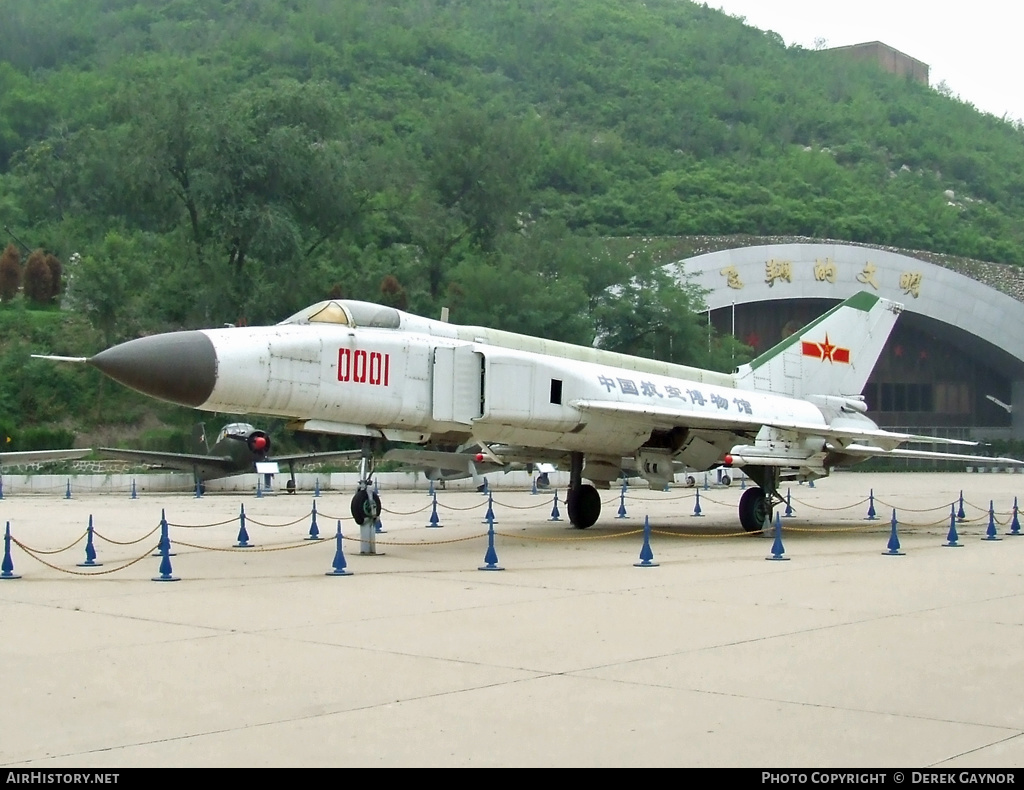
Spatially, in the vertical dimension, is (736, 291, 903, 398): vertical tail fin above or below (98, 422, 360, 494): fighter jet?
above

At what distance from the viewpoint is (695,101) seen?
328 ft

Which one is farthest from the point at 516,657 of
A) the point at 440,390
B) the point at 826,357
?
the point at 826,357

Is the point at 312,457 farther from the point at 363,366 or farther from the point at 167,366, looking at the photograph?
the point at 167,366

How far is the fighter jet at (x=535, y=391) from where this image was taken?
1220 cm

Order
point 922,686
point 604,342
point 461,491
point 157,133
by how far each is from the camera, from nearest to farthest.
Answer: point 922,686 < point 461,491 < point 157,133 < point 604,342

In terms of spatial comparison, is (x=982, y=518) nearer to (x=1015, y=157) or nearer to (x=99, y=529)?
(x=99, y=529)

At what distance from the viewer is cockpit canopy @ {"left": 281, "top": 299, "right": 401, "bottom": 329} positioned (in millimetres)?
13344

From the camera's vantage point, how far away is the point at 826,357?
64.2 ft

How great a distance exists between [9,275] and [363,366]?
122 feet

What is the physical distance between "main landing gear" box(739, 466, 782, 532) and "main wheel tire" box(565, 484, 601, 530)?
2257mm

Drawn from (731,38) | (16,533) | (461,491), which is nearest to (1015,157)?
(731,38)

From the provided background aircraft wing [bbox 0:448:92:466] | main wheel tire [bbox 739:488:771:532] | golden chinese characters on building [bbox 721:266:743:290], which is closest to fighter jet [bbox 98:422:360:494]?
background aircraft wing [bbox 0:448:92:466]

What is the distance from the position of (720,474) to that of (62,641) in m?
29.2

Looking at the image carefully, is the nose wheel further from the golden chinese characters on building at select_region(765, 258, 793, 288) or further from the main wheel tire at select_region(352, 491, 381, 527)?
the golden chinese characters on building at select_region(765, 258, 793, 288)
